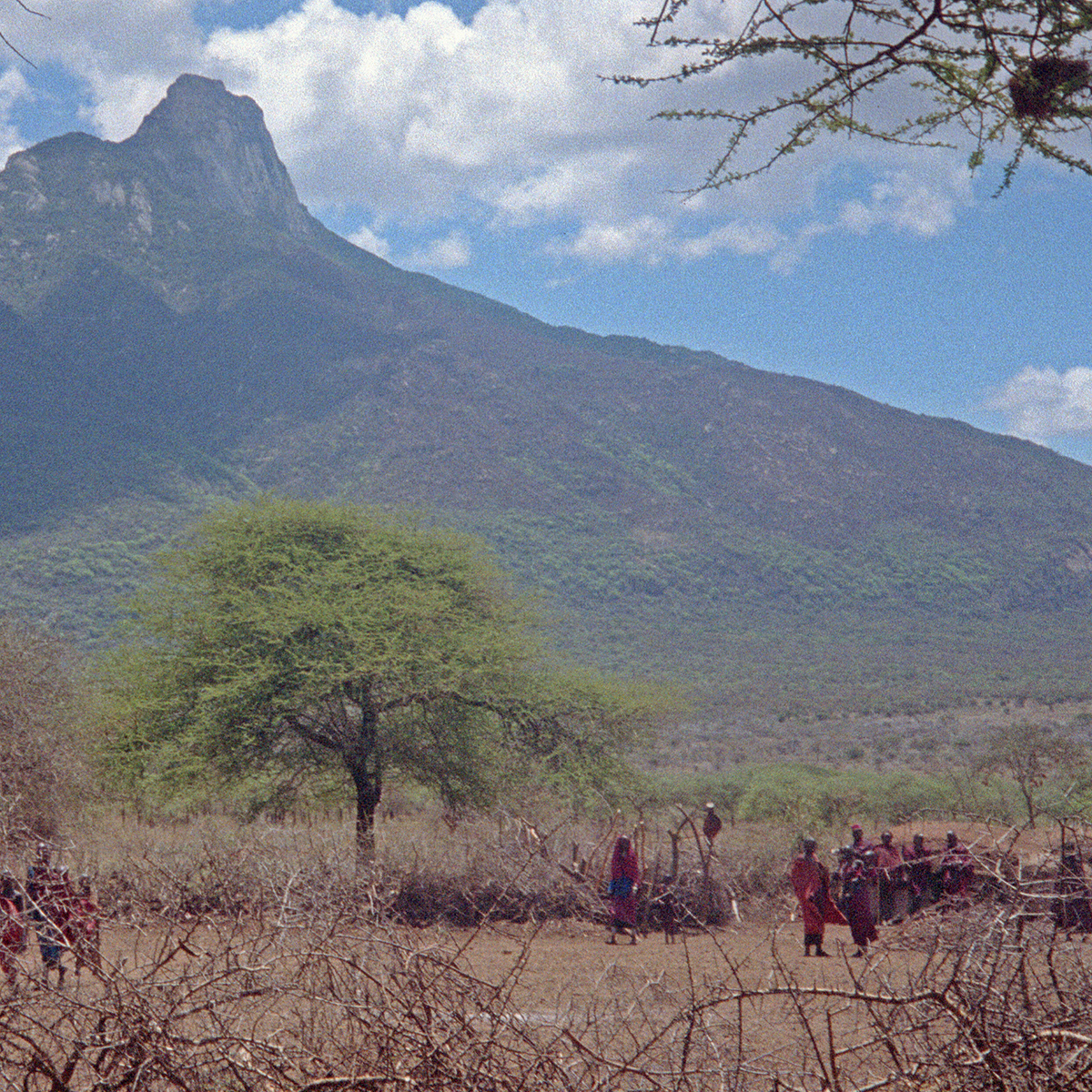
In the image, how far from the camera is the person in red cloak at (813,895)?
12523mm

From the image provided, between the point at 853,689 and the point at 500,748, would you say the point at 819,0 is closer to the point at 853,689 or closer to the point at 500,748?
the point at 500,748

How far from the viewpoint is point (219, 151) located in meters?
135

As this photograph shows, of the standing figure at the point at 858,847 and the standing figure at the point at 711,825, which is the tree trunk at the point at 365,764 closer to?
the standing figure at the point at 711,825

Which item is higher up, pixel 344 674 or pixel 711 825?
pixel 344 674

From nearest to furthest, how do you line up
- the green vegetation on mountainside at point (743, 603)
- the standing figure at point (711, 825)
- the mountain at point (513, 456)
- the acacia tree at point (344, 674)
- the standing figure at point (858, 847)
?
the standing figure at point (858, 847) → the standing figure at point (711, 825) → the acacia tree at point (344, 674) → the green vegetation on mountainside at point (743, 603) → the mountain at point (513, 456)

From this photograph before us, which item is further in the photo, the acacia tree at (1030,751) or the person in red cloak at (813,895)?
the acacia tree at (1030,751)

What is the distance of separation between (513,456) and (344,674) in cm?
8140

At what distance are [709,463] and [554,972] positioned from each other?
90102mm

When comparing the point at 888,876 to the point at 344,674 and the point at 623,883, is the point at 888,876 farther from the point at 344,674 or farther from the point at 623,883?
the point at 344,674

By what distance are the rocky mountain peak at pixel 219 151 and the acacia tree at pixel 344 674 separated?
12149 centimetres

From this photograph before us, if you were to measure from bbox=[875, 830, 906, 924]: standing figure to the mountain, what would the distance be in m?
37.5

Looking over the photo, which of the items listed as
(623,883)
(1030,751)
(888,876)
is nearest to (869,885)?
(888,876)

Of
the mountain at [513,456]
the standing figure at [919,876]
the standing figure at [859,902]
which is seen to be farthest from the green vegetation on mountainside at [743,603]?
the standing figure at [859,902]

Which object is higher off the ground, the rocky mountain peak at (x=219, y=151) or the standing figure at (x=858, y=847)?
the rocky mountain peak at (x=219, y=151)
